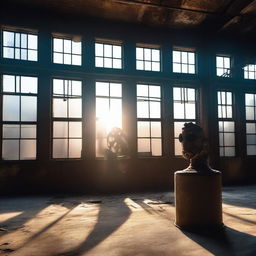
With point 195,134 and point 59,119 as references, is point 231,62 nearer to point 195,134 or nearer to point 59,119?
point 59,119

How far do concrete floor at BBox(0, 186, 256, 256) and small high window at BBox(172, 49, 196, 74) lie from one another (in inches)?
223

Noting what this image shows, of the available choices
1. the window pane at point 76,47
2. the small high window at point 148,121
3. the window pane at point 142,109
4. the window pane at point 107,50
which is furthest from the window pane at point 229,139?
the window pane at point 76,47

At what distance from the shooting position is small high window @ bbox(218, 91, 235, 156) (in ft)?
31.9

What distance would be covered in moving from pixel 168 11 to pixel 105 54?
2.52 metres

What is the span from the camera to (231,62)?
33.3 feet

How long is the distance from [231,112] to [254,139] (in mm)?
1467

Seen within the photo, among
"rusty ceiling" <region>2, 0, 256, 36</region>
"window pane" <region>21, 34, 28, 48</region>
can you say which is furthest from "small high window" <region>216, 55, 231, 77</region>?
"window pane" <region>21, 34, 28, 48</region>

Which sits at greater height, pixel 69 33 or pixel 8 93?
pixel 69 33

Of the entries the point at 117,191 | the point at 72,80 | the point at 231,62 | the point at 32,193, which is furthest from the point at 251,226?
the point at 231,62

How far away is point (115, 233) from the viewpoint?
334cm

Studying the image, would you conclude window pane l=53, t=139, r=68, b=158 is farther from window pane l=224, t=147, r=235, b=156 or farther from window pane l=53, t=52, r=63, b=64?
window pane l=224, t=147, r=235, b=156

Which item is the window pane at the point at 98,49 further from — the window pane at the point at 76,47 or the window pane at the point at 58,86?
the window pane at the point at 58,86

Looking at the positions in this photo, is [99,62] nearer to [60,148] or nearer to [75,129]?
[75,129]

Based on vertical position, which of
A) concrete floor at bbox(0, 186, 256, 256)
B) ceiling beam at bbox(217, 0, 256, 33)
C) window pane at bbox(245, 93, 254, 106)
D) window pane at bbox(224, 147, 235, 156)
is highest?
ceiling beam at bbox(217, 0, 256, 33)
